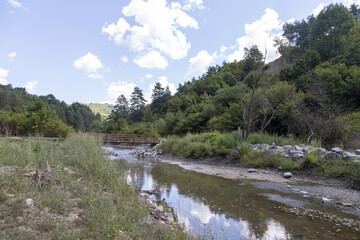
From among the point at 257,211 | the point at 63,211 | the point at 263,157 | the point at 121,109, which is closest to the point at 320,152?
the point at 263,157

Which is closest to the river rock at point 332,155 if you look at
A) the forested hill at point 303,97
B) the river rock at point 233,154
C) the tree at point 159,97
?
the forested hill at point 303,97

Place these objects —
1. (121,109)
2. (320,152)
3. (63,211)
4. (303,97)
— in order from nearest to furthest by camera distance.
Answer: (63,211) < (320,152) < (303,97) < (121,109)

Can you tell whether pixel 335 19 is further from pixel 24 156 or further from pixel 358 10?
pixel 24 156

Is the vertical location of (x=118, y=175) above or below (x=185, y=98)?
below

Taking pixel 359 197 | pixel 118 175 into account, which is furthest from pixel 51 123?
pixel 359 197

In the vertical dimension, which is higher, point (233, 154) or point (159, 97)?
point (159, 97)

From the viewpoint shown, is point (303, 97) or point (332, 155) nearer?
point (332, 155)

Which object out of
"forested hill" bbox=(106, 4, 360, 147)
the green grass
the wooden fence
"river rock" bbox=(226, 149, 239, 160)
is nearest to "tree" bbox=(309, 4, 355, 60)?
"forested hill" bbox=(106, 4, 360, 147)

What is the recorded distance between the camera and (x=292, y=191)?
21.7 ft

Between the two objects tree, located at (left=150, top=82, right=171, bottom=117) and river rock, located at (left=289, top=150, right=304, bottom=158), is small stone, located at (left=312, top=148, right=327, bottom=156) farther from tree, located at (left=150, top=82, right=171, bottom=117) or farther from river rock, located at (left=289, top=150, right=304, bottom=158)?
tree, located at (left=150, top=82, right=171, bottom=117)

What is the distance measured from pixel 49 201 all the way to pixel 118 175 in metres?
2.44

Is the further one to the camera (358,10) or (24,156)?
(358,10)

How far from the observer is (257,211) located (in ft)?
16.4

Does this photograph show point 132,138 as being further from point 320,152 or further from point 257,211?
point 257,211
